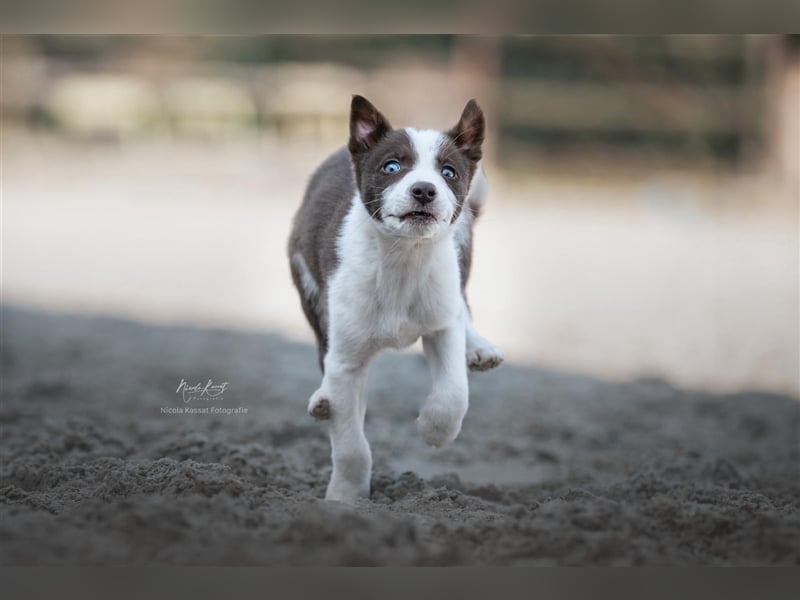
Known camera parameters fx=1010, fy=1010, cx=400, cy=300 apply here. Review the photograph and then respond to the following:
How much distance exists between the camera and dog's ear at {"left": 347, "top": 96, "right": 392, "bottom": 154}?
3744 millimetres

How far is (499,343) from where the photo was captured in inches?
318

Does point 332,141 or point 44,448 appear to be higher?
point 332,141

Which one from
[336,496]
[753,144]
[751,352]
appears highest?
[753,144]

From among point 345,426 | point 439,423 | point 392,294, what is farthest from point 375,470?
point 392,294

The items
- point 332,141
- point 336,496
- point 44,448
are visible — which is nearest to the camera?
point 336,496

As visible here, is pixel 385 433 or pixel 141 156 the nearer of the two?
pixel 385 433

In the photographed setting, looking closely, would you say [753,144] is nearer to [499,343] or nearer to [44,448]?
[499,343]

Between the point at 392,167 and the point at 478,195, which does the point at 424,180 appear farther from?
the point at 478,195

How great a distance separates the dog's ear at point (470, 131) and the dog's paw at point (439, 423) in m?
0.97

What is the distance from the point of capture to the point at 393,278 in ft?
12.7

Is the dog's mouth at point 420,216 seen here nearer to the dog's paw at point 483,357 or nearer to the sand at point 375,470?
the dog's paw at point 483,357

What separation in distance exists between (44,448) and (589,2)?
302 cm

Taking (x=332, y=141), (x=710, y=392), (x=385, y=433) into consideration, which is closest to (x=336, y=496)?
(x=385, y=433)

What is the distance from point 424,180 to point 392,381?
3.45 meters
